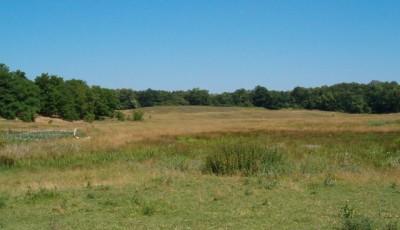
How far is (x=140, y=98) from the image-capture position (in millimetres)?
184375

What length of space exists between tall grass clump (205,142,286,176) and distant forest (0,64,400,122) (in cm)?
6473

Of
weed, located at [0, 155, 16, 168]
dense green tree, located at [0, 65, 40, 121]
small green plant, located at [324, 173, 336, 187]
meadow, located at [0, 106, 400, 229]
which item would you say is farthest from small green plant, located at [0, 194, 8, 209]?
dense green tree, located at [0, 65, 40, 121]

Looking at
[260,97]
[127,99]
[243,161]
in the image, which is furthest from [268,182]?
[260,97]

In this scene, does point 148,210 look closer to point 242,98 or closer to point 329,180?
point 329,180

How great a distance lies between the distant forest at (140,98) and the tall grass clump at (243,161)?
64.7m

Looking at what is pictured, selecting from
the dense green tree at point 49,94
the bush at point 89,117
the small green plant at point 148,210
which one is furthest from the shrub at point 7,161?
the bush at point 89,117

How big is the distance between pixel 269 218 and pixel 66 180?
1015 centimetres

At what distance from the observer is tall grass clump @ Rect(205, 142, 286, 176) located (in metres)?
20.3

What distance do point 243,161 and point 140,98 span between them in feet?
542

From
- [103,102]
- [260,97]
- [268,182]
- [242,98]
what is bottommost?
[268,182]

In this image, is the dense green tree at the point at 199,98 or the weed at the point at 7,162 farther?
the dense green tree at the point at 199,98

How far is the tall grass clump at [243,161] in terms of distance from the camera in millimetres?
20333

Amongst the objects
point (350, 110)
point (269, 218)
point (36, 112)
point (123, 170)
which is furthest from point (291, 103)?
point (269, 218)

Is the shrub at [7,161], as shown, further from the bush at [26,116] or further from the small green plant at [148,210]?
the bush at [26,116]
